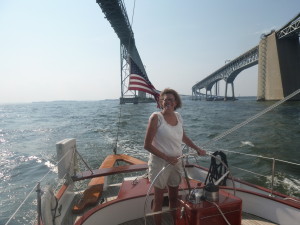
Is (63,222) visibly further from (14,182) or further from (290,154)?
(290,154)

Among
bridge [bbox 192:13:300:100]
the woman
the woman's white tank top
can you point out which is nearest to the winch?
the woman

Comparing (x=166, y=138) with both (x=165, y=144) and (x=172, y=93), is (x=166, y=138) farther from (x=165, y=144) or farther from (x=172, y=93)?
(x=172, y=93)

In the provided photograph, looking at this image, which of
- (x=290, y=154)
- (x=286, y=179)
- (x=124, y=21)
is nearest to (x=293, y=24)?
(x=124, y=21)

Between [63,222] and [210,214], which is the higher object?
[210,214]

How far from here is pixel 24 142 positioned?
54.0 feet

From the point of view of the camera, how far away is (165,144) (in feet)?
8.48

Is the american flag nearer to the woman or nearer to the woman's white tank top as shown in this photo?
the woman

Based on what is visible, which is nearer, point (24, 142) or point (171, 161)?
point (171, 161)

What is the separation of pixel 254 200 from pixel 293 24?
4925 cm

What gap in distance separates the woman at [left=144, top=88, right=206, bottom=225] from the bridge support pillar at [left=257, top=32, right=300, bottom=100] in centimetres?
4505

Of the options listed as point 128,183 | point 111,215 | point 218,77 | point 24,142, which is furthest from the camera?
point 218,77

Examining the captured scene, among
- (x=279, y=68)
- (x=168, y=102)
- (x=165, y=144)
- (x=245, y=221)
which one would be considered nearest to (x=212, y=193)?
(x=165, y=144)

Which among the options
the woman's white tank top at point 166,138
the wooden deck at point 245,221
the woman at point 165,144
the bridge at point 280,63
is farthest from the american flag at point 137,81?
the bridge at point 280,63

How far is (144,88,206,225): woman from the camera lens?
2514mm
